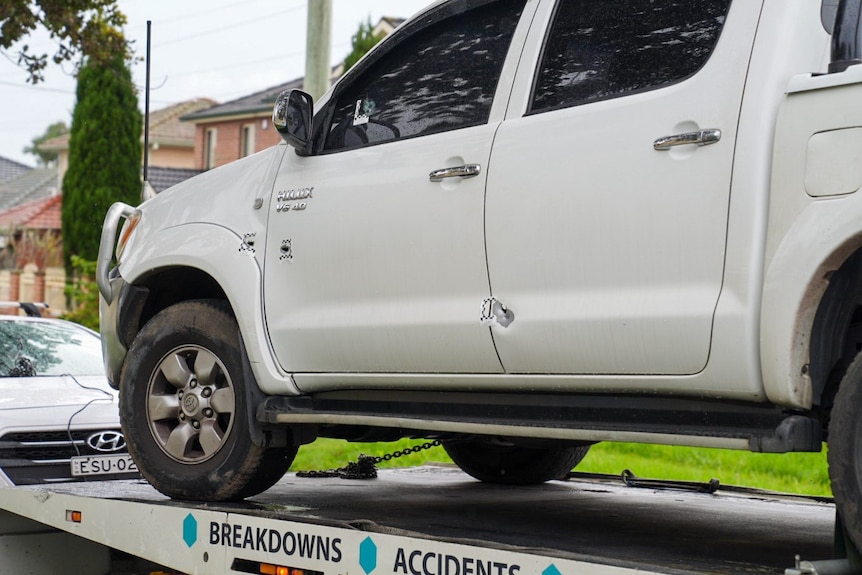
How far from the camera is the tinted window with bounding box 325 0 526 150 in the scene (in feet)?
13.7

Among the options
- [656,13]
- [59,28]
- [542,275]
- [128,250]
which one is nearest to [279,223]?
[128,250]

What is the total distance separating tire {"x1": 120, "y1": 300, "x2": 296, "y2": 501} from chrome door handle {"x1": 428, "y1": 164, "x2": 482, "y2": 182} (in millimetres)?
1120

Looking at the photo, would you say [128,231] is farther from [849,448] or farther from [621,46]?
[849,448]

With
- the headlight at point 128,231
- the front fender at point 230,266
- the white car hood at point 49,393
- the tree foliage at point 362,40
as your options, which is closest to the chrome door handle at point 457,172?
the front fender at point 230,266

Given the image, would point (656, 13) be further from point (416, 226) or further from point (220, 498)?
point (220, 498)

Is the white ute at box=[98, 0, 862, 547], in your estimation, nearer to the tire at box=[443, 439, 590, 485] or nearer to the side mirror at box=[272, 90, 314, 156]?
the side mirror at box=[272, 90, 314, 156]

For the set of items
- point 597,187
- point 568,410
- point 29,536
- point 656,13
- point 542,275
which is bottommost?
point 29,536

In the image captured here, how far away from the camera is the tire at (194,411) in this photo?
4.62 metres

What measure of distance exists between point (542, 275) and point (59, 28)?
1054cm

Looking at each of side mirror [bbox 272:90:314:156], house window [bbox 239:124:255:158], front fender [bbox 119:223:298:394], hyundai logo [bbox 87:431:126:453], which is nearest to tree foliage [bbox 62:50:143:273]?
house window [bbox 239:124:255:158]

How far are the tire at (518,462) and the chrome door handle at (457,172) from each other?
7.97 feet

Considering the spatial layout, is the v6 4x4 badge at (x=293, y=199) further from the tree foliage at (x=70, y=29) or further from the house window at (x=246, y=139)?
the house window at (x=246, y=139)

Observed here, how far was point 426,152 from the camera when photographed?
415 centimetres

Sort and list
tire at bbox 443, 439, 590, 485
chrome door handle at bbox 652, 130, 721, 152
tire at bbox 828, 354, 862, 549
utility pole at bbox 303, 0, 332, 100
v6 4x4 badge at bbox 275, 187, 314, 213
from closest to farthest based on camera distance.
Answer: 1. tire at bbox 828, 354, 862, 549
2. chrome door handle at bbox 652, 130, 721, 152
3. v6 4x4 badge at bbox 275, 187, 314, 213
4. tire at bbox 443, 439, 590, 485
5. utility pole at bbox 303, 0, 332, 100
